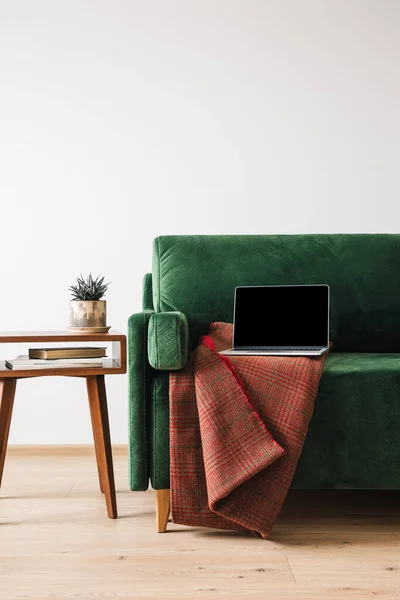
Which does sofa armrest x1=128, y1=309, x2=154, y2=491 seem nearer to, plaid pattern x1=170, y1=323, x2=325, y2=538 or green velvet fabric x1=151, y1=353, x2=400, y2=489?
plaid pattern x1=170, y1=323, x2=325, y2=538

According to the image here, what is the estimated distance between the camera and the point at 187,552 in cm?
174

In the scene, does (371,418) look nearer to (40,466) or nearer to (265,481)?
(265,481)

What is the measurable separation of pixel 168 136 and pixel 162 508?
157cm

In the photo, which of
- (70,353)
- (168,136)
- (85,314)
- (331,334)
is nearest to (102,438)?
(70,353)

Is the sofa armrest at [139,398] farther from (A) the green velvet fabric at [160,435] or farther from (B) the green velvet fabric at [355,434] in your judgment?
(B) the green velvet fabric at [355,434]

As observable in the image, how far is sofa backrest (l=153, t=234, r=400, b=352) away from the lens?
7.73 ft

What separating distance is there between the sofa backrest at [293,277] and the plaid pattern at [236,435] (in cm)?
47

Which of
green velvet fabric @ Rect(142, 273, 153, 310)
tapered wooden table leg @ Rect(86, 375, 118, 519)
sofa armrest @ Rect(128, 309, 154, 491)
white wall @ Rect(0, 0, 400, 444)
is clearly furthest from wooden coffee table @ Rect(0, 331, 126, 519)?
white wall @ Rect(0, 0, 400, 444)

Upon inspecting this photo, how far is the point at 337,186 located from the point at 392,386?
49.1 inches

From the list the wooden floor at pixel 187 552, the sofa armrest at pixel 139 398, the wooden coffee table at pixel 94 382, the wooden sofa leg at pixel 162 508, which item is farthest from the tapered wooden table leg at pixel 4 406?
the wooden sofa leg at pixel 162 508

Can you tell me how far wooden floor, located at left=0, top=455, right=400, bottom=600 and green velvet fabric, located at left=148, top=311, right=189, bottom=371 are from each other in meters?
0.45

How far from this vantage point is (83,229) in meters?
2.90

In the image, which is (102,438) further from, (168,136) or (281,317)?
(168,136)

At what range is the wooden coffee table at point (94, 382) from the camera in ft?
6.61
